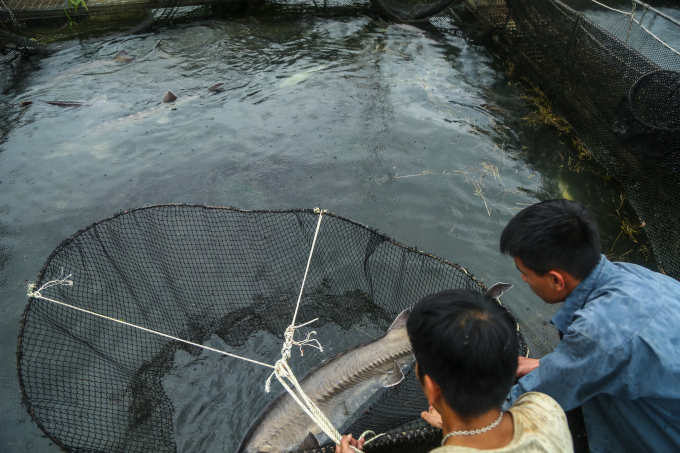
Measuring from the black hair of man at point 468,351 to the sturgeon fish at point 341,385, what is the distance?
6.57 feet

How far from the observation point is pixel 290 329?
9.53 feet

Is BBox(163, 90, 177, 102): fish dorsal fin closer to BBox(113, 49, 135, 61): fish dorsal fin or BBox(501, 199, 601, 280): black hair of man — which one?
BBox(113, 49, 135, 61): fish dorsal fin

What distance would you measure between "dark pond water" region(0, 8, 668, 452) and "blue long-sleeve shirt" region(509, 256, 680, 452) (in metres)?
2.30

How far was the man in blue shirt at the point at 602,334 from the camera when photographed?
1617 mm

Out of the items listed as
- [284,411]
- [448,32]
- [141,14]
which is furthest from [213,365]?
[141,14]

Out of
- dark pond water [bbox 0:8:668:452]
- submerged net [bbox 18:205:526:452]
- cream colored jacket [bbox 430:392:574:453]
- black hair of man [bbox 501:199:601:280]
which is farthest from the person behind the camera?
dark pond water [bbox 0:8:668:452]

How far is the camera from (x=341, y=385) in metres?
3.54

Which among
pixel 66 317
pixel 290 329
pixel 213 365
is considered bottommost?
pixel 213 365

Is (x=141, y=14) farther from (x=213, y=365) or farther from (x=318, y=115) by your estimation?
(x=213, y=365)

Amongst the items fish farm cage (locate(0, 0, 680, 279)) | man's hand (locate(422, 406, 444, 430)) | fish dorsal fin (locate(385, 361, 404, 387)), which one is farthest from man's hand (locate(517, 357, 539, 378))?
fish farm cage (locate(0, 0, 680, 279))

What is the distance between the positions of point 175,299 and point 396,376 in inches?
99.7

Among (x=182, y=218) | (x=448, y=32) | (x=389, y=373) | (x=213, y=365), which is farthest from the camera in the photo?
(x=448, y=32)

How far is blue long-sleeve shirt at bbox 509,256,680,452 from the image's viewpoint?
5.25 ft

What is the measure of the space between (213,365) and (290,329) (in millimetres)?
1551
